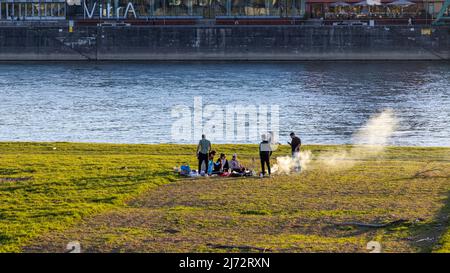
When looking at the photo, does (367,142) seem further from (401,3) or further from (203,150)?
(401,3)

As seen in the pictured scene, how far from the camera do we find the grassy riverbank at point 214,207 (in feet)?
83.6

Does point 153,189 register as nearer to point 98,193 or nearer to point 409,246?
point 98,193

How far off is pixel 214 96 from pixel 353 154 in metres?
36.5

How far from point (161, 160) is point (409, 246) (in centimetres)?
1603

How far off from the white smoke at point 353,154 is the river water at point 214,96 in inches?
31.8

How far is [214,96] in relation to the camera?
78.6 metres

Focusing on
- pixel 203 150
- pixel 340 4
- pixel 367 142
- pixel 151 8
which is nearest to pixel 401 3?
pixel 340 4

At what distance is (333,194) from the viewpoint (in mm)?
31359

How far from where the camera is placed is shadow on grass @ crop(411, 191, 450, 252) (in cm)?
2491

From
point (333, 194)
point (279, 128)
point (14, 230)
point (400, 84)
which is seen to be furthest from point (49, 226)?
point (400, 84)

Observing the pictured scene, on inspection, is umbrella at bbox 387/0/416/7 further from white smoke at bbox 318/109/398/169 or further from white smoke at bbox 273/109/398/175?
white smoke at bbox 273/109/398/175

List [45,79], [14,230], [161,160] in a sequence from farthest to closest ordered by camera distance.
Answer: [45,79] → [161,160] → [14,230]
